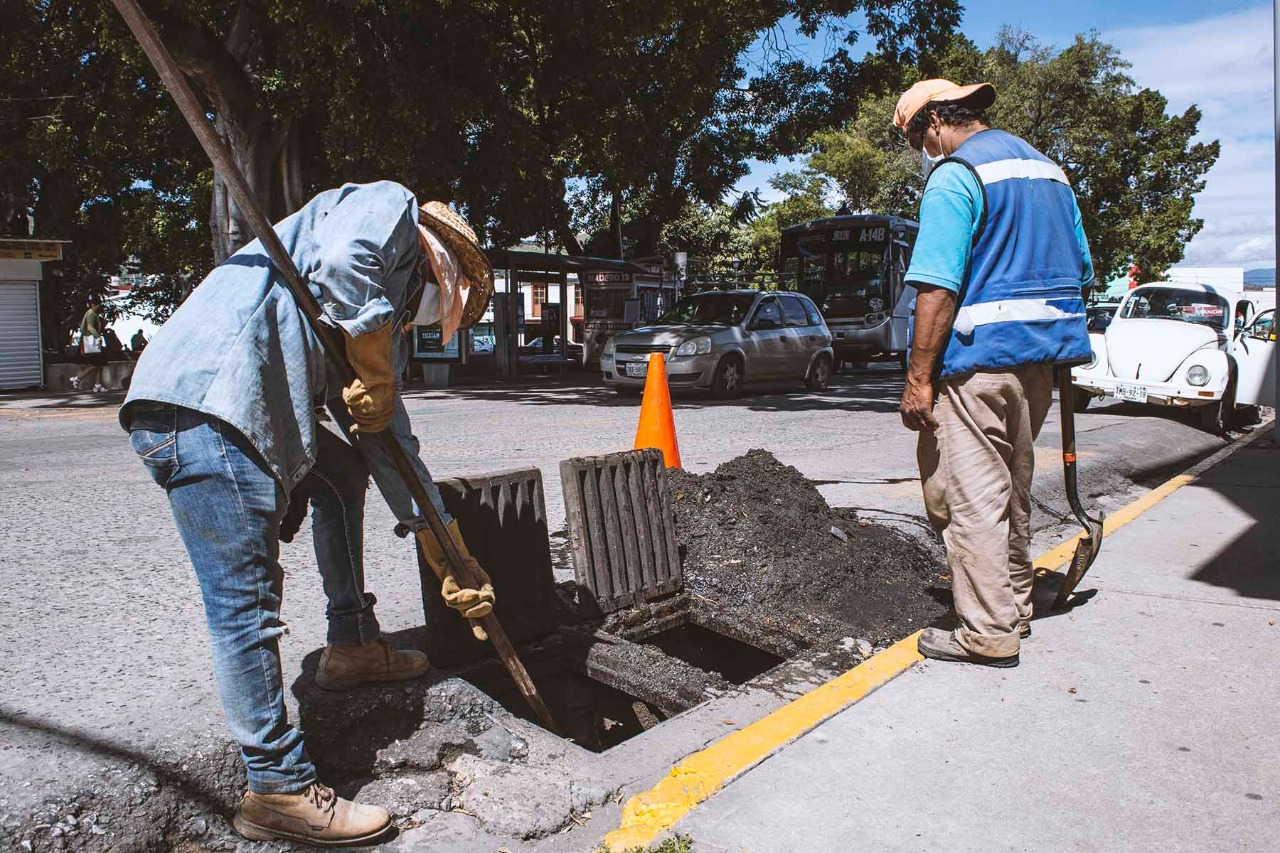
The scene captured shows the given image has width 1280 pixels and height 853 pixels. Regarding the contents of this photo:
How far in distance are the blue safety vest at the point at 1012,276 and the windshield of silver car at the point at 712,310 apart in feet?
37.6

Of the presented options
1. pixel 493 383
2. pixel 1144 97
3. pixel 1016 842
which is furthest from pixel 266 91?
pixel 1144 97

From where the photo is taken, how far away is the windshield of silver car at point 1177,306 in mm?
12367

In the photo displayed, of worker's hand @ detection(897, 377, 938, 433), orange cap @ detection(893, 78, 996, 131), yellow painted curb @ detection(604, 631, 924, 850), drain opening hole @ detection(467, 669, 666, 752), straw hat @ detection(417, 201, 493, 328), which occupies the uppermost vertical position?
orange cap @ detection(893, 78, 996, 131)

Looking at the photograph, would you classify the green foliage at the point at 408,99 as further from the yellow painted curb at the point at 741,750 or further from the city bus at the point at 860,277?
the yellow painted curb at the point at 741,750

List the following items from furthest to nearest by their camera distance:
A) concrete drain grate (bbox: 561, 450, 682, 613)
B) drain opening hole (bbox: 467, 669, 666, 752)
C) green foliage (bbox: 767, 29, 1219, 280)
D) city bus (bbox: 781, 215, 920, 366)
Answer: green foliage (bbox: 767, 29, 1219, 280), city bus (bbox: 781, 215, 920, 366), concrete drain grate (bbox: 561, 450, 682, 613), drain opening hole (bbox: 467, 669, 666, 752)

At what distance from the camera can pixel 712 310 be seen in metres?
15.5

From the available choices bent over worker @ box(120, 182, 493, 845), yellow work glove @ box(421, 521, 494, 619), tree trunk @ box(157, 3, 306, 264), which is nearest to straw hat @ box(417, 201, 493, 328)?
bent over worker @ box(120, 182, 493, 845)

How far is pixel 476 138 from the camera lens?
15.2 m

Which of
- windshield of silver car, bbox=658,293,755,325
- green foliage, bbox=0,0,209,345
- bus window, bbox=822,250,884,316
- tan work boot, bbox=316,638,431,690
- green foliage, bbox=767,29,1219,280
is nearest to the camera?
tan work boot, bbox=316,638,431,690

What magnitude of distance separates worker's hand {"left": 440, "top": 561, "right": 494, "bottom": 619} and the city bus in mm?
20376

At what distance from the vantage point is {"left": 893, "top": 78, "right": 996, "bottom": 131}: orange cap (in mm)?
3609

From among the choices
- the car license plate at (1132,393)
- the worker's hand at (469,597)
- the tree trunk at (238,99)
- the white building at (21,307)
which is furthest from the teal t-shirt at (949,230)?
the white building at (21,307)

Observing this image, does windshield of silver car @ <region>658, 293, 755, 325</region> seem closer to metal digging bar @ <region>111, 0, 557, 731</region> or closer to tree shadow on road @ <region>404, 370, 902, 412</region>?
tree shadow on road @ <region>404, 370, 902, 412</region>

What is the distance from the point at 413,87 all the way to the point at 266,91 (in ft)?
6.80
